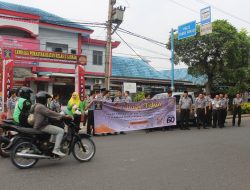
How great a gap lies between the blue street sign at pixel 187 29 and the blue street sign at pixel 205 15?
1.16 meters

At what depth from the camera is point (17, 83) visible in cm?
2033

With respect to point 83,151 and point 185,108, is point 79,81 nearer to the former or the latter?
point 185,108

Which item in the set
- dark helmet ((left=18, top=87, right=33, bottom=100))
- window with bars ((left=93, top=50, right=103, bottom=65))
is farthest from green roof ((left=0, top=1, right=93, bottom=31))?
dark helmet ((left=18, top=87, right=33, bottom=100))

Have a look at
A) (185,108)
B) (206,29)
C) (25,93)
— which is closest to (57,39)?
(206,29)

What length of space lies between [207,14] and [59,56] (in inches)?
334

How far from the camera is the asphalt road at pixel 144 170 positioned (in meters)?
5.07

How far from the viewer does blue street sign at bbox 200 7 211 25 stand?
16812mm

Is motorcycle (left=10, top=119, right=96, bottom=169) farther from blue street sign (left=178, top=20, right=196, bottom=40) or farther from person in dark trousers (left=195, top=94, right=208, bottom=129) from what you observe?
blue street sign (left=178, top=20, right=196, bottom=40)

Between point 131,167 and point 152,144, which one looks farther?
point 152,144

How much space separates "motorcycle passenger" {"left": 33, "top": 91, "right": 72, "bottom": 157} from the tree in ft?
63.2

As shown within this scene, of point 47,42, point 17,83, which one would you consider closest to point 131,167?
point 17,83

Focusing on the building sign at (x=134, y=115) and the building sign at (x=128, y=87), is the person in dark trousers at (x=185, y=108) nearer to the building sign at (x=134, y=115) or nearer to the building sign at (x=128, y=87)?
the building sign at (x=134, y=115)

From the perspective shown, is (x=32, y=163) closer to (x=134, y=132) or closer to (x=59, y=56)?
(x=134, y=132)

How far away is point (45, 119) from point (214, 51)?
20.3 metres
